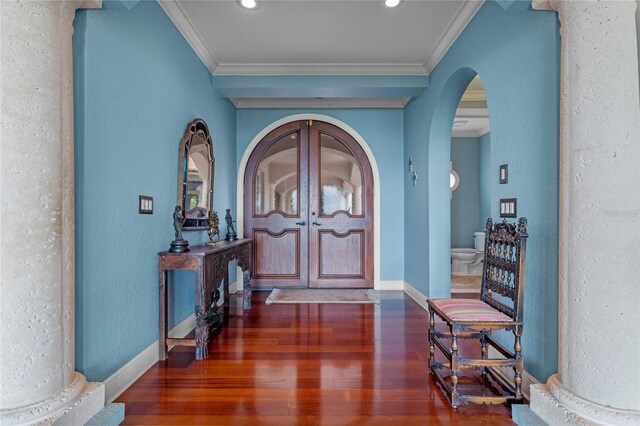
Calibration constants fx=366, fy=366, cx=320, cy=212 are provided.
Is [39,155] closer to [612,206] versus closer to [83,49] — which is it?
[83,49]

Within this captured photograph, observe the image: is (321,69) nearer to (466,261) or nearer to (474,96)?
(474,96)

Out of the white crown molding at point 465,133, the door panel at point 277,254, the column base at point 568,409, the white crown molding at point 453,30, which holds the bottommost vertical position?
the column base at point 568,409

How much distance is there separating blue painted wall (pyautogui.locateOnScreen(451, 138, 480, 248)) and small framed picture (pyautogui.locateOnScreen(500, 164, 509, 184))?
4478 mm

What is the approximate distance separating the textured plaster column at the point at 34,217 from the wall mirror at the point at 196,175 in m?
1.46

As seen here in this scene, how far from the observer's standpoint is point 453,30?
316 cm

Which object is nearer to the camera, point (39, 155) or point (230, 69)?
point (39, 155)

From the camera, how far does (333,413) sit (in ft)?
6.29

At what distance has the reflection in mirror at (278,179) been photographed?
16.9 ft

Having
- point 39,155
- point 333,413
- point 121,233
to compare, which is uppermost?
point 39,155

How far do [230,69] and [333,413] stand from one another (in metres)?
3.52

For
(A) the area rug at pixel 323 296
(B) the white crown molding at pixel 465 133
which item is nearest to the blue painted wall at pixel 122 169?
(A) the area rug at pixel 323 296

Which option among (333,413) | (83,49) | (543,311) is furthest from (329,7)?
(333,413)

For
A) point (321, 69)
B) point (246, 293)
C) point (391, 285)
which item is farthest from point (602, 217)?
point (391, 285)

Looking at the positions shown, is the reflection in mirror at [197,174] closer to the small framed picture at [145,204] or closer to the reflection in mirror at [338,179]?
the small framed picture at [145,204]
